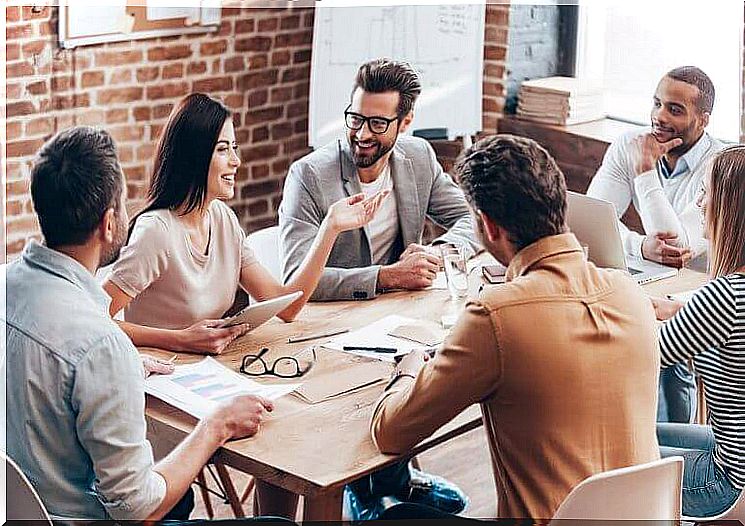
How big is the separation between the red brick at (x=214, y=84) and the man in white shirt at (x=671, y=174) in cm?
167

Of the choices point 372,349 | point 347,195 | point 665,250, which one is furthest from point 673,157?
point 372,349

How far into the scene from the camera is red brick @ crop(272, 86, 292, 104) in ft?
16.1

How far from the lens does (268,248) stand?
3.40m

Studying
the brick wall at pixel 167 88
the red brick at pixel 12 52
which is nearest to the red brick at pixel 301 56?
the brick wall at pixel 167 88

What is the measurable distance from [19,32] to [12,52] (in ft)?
→ 0.24

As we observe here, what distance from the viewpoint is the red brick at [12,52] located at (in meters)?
4.03

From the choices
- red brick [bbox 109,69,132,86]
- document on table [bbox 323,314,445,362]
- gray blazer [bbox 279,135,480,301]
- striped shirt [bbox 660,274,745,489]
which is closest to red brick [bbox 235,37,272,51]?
red brick [bbox 109,69,132,86]

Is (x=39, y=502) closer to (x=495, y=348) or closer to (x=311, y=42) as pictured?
(x=495, y=348)

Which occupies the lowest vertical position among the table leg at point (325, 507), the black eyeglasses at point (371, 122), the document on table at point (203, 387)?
the table leg at point (325, 507)

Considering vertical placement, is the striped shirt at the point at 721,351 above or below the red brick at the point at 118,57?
below

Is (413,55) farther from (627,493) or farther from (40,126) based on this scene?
(627,493)

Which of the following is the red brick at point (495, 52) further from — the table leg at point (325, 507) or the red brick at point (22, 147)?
the table leg at point (325, 507)

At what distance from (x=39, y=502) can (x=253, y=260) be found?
1.17 m

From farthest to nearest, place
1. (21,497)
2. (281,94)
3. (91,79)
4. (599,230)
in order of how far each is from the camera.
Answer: (281,94) < (91,79) < (599,230) < (21,497)
